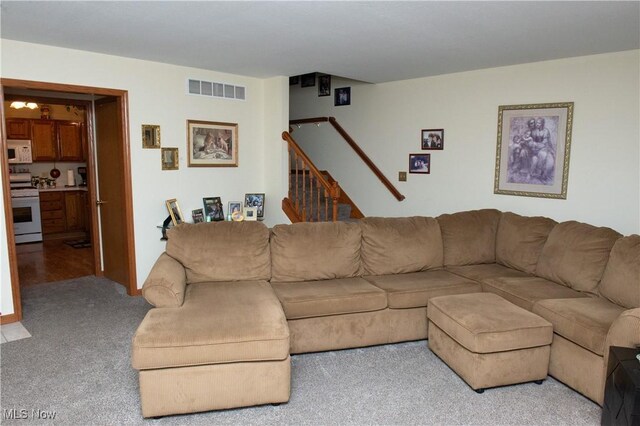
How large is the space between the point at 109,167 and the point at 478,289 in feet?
13.0

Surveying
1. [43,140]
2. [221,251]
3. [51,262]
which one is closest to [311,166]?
[221,251]

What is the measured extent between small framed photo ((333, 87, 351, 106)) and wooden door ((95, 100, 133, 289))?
304cm

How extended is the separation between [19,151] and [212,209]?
4514 mm

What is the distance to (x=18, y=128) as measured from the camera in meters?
7.09

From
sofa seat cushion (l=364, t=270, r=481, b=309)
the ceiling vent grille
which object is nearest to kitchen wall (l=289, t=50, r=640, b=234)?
sofa seat cushion (l=364, t=270, r=481, b=309)

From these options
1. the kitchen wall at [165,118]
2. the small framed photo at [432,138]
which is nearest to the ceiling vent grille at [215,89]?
the kitchen wall at [165,118]

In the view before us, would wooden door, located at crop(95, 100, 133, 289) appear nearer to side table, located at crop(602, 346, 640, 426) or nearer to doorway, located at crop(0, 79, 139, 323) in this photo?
doorway, located at crop(0, 79, 139, 323)

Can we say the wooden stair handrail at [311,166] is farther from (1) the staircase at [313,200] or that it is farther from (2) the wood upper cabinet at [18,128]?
(2) the wood upper cabinet at [18,128]

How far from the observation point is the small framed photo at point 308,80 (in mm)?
6625

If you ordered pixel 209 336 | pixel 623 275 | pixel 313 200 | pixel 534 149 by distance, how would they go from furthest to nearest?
pixel 313 200
pixel 534 149
pixel 623 275
pixel 209 336

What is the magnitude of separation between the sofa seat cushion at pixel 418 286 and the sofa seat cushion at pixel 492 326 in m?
0.30

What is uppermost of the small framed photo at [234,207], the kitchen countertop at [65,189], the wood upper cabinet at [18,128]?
the wood upper cabinet at [18,128]

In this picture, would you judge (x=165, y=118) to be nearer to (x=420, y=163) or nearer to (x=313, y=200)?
(x=313, y=200)

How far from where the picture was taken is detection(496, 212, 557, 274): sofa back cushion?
3.70 metres
